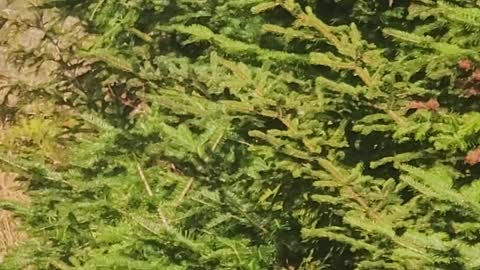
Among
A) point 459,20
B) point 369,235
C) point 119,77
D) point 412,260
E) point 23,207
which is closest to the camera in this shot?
point 459,20

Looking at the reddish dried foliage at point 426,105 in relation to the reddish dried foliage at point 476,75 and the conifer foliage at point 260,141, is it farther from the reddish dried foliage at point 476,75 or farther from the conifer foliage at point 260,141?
the reddish dried foliage at point 476,75

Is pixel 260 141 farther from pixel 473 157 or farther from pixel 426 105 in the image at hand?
pixel 473 157

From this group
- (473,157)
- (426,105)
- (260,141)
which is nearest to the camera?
(473,157)

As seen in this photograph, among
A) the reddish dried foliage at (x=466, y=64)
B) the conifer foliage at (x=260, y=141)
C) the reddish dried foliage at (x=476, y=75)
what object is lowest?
the conifer foliage at (x=260, y=141)

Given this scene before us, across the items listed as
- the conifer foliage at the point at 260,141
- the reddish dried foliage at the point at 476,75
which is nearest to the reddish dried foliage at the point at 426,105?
the conifer foliage at the point at 260,141

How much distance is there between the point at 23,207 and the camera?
456 cm

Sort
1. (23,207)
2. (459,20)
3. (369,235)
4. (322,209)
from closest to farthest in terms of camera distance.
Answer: (459,20), (369,235), (322,209), (23,207)

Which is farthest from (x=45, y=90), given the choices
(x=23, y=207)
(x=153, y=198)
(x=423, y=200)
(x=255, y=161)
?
(x=423, y=200)

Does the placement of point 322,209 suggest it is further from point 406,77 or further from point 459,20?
point 459,20

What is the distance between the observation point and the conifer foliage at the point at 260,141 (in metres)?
3.49

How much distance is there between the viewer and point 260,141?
13.5ft

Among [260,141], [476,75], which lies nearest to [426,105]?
[476,75]

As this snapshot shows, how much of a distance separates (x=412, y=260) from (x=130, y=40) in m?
2.07

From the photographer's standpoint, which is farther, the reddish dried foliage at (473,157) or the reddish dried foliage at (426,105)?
the reddish dried foliage at (426,105)
